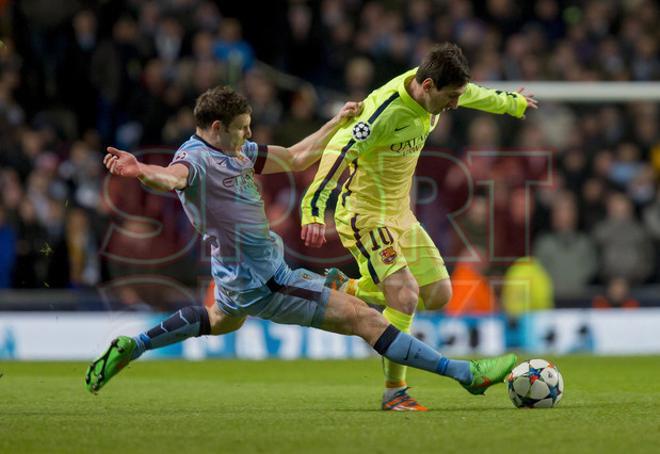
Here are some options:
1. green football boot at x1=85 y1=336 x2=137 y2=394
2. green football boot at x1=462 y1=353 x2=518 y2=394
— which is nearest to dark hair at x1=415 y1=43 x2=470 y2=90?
green football boot at x1=462 y1=353 x2=518 y2=394

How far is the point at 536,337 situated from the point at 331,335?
217 cm

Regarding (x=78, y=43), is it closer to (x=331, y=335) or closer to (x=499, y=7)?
(x=331, y=335)

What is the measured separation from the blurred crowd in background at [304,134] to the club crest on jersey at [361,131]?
16.3ft

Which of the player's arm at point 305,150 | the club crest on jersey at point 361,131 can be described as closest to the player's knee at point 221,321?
the player's arm at point 305,150

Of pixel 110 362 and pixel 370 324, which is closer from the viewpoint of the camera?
pixel 370 324

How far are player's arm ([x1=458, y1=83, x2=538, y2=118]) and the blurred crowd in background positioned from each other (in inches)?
174

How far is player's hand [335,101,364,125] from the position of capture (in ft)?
27.7

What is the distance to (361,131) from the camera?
27.4 ft

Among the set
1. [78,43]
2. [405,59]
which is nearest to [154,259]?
[78,43]

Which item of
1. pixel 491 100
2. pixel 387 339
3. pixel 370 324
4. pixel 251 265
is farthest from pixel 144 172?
pixel 491 100

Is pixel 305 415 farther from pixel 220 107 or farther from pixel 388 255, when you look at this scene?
pixel 220 107

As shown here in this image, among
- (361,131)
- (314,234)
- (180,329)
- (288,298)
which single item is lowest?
(180,329)

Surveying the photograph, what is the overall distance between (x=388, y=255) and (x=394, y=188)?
0.52 m

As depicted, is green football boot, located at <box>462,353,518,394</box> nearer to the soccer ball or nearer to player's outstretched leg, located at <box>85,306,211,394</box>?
the soccer ball
